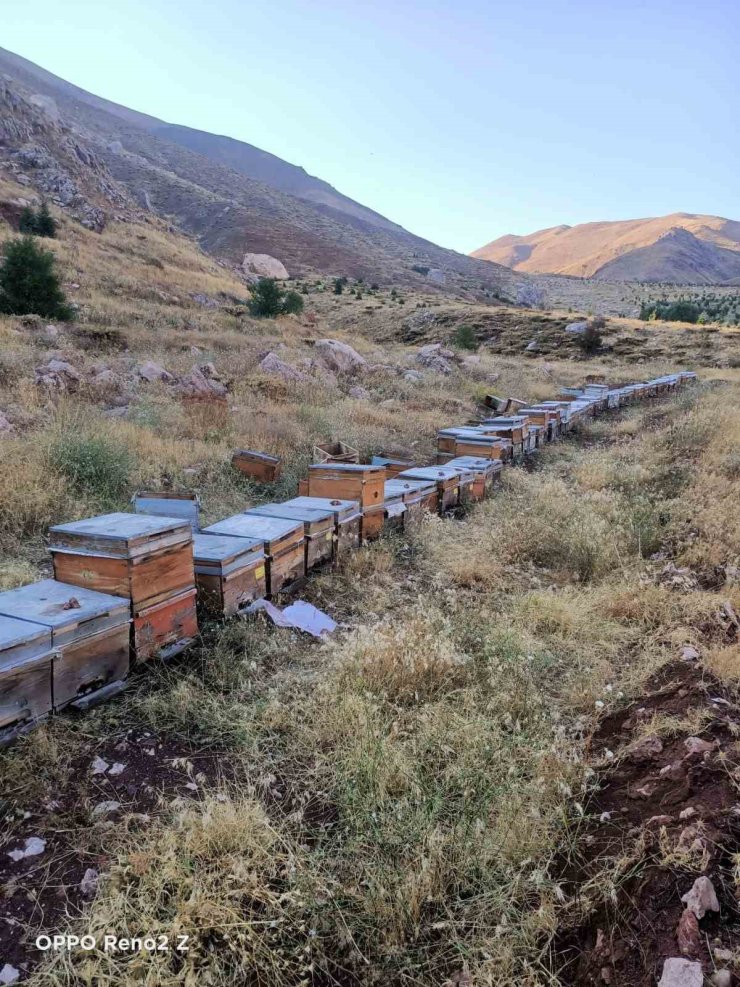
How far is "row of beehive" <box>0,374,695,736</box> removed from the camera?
2.62 m

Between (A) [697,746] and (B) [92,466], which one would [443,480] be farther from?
(A) [697,746]

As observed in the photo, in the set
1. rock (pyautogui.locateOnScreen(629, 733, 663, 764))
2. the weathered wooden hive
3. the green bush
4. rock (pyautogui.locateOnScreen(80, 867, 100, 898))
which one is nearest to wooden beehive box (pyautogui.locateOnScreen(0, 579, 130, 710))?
rock (pyautogui.locateOnScreen(80, 867, 100, 898))

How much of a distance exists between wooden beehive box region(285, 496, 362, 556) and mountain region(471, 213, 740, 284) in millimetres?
88761

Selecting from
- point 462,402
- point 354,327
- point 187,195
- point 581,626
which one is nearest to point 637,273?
point 187,195

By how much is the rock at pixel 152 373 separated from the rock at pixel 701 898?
1012 cm

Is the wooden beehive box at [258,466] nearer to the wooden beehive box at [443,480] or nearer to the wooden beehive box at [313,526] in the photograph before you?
the wooden beehive box at [443,480]

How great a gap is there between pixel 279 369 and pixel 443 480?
6.88 meters

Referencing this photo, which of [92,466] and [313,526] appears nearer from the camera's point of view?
[313,526]

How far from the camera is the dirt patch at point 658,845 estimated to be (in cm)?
171

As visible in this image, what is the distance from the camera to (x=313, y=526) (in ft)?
14.9

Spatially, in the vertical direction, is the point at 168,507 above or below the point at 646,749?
above

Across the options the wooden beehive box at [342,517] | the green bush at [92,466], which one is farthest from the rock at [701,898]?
the green bush at [92,466]

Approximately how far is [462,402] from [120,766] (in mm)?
11578

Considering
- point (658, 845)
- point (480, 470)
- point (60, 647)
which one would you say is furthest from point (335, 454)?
point (658, 845)
